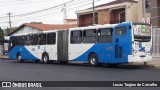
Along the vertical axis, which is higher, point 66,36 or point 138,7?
point 138,7

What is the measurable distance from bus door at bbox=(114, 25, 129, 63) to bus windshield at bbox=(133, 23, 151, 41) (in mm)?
650

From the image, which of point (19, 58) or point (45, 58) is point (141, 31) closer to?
point (45, 58)

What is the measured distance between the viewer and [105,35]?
2519 centimetres

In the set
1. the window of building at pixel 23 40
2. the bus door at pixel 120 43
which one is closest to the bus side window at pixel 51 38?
the window of building at pixel 23 40

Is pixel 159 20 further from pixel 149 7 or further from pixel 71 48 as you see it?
pixel 71 48

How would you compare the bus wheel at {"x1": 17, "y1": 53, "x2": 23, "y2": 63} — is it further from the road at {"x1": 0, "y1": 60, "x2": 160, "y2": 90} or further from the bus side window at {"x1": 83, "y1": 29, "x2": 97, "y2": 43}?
the road at {"x1": 0, "y1": 60, "x2": 160, "y2": 90}

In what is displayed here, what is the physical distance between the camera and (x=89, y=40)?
26672mm

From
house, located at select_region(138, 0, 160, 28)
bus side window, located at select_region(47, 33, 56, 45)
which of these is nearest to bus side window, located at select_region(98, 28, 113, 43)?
bus side window, located at select_region(47, 33, 56, 45)

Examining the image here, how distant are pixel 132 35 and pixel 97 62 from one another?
403 cm

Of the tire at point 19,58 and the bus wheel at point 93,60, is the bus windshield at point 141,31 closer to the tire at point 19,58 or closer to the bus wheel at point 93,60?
the bus wheel at point 93,60

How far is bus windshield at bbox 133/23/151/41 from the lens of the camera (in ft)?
75.9

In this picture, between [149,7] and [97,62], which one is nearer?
[97,62]

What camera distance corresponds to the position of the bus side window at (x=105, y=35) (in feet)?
80.8

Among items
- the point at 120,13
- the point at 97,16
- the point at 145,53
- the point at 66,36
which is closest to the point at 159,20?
the point at 120,13
